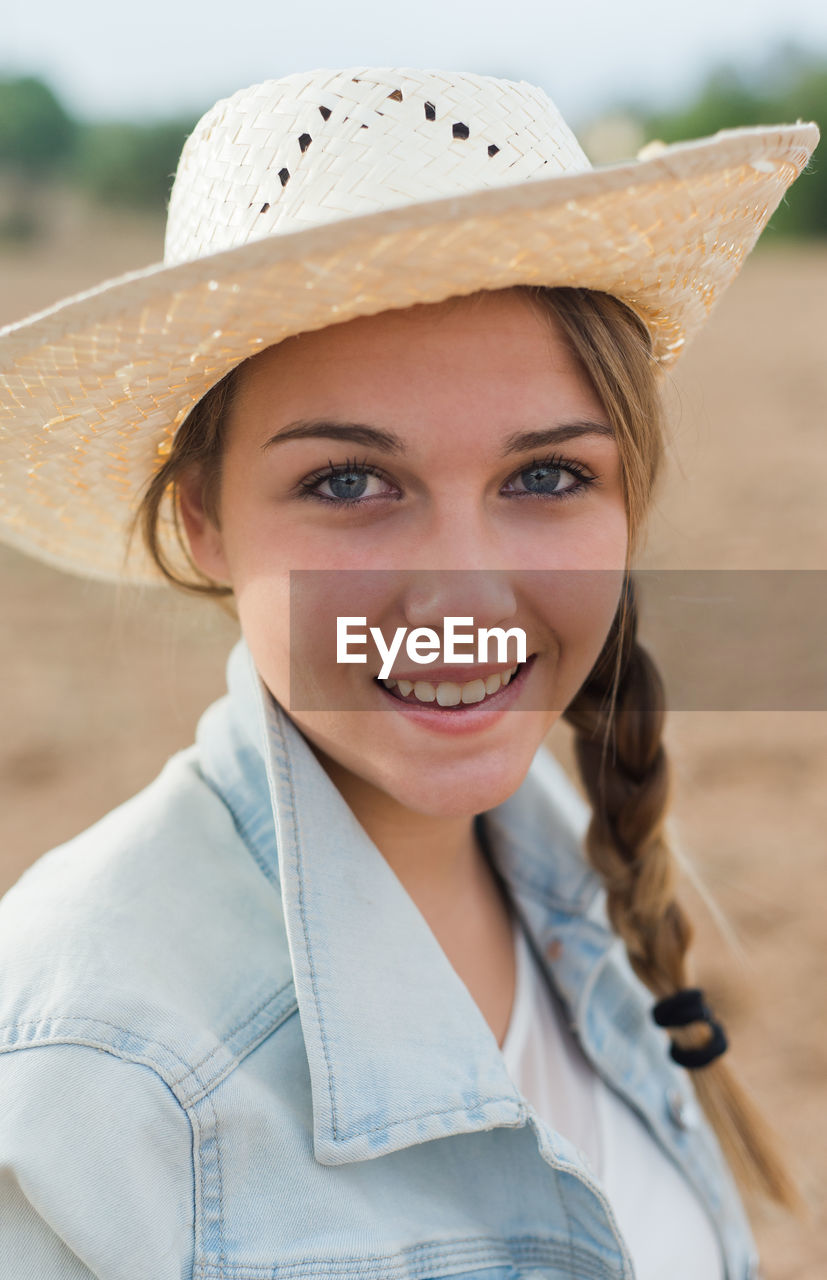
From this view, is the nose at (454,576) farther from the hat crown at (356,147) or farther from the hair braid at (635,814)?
the hair braid at (635,814)

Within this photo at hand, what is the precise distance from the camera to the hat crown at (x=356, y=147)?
1.29 m

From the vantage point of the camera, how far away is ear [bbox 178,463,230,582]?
159 cm

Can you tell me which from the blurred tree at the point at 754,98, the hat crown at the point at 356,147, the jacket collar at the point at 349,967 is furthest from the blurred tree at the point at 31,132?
the jacket collar at the point at 349,967

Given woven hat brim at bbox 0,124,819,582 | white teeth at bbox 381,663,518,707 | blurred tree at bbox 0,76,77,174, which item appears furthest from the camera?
blurred tree at bbox 0,76,77,174

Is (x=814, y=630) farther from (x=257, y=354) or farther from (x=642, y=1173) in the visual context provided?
(x=257, y=354)

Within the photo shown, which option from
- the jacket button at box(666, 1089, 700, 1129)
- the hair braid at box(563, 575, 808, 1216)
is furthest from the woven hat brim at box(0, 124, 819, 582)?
the jacket button at box(666, 1089, 700, 1129)

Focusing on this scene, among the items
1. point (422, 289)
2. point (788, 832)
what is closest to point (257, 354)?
point (422, 289)

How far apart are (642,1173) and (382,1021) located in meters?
0.64

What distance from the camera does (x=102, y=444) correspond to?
1.56 m

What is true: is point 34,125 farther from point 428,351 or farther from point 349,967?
point 349,967

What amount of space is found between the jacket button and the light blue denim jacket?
47cm

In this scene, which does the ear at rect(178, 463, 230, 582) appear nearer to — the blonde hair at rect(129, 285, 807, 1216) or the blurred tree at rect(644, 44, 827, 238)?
the blonde hair at rect(129, 285, 807, 1216)

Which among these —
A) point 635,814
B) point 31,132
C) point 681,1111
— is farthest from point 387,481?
point 31,132
